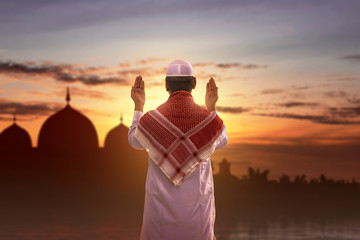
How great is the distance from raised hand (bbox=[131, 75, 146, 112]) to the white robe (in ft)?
1.41

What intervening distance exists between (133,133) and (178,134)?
11.3 inches

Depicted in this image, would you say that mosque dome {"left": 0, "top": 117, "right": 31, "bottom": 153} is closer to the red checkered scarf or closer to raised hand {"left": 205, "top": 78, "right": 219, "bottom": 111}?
raised hand {"left": 205, "top": 78, "right": 219, "bottom": 111}

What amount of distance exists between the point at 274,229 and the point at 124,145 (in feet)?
143

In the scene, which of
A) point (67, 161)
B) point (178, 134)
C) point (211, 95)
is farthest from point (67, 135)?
point (178, 134)

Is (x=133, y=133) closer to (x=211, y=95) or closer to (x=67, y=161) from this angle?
(x=211, y=95)

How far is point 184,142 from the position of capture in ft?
12.1

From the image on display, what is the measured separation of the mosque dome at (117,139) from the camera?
4576cm

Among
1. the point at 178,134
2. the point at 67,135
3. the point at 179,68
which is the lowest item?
the point at 178,134

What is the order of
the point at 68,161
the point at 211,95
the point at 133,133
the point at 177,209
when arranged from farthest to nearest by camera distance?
the point at 68,161
the point at 211,95
the point at 133,133
the point at 177,209

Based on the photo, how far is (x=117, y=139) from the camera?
46.3m

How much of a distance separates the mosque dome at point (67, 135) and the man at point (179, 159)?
140 ft

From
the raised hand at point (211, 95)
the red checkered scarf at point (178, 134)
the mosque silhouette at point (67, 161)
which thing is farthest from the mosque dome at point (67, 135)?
the red checkered scarf at point (178, 134)

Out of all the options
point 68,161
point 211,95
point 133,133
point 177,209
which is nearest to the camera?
point 177,209

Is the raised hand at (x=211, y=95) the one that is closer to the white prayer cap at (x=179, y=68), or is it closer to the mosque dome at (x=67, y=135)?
the white prayer cap at (x=179, y=68)
